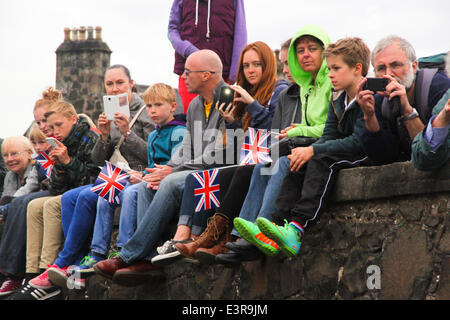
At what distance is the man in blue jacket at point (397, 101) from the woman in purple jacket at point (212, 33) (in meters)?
3.18

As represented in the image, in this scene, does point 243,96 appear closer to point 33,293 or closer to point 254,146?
point 254,146

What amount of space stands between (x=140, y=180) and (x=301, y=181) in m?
2.39

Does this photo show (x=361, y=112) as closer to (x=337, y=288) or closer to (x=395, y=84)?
(x=395, y=84)

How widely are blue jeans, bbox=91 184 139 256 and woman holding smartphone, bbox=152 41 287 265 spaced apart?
28.1 inches

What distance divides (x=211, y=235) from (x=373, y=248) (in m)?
1.44

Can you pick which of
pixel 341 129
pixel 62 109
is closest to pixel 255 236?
pixel 341 129

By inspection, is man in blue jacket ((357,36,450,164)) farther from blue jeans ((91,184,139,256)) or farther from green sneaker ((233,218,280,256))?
blue jeans ((91,184,139,256))

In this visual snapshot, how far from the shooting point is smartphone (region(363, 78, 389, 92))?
589 cm

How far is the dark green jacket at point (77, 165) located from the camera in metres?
9.04

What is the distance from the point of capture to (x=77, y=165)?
9031mm

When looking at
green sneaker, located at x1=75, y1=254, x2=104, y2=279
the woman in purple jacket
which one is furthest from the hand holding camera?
green sneaker, located at x1=75, y1=254, x2=104, y2=279

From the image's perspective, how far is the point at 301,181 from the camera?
249 inches

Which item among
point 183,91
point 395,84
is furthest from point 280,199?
point 183,91

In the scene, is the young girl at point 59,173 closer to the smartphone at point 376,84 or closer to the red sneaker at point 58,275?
the red sneaker at point 58,275
